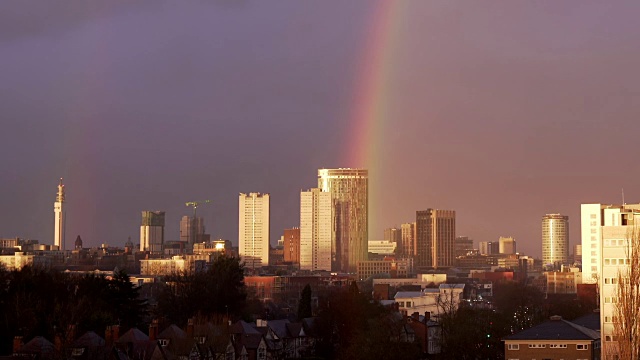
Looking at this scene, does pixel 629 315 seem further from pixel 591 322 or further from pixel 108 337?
pixel 591 322

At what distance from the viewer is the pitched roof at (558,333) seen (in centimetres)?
6739

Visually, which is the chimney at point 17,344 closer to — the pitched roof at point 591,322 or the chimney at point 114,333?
the chimney at point 114,333

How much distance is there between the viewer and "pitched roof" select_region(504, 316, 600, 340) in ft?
221

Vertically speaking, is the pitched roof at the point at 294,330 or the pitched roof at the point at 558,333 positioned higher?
the pitched roof at the point at 558,333

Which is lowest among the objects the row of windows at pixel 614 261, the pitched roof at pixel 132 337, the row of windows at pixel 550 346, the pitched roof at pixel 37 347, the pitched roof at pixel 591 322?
the row of windows at pixel 550 346

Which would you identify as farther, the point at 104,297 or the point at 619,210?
the point at 104,297

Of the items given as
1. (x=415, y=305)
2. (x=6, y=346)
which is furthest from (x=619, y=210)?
(x=415, y=305)

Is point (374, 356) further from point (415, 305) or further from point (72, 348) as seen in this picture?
point (415, 305)

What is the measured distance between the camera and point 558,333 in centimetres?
6806

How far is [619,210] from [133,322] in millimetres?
31729

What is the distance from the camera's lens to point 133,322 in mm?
76812

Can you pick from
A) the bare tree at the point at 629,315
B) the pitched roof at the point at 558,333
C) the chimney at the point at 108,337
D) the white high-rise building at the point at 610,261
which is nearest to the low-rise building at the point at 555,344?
the pitched roof at the point at 558,333

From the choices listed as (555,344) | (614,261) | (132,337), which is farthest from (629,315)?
(132,337)

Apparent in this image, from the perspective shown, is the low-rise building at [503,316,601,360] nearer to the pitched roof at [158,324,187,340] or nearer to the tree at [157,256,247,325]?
the pitched roof at [158,324,187,340]
